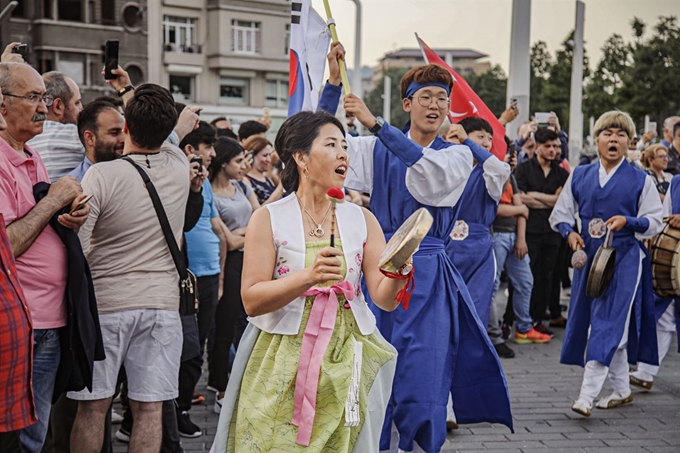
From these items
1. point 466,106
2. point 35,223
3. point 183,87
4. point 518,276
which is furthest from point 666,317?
point 183,87

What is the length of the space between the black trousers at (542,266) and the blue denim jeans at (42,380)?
7.26m

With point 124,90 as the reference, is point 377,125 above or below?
below

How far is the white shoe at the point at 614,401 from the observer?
6910mm

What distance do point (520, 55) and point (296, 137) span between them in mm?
8348

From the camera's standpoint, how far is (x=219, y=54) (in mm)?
53969

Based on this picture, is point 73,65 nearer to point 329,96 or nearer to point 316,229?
point 329,96

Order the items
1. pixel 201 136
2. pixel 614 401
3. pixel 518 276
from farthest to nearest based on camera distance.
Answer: pixel 518 276, pixel 614 401, pixel 201 136

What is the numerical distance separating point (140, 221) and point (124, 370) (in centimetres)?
84

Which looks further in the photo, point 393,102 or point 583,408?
point 393,102

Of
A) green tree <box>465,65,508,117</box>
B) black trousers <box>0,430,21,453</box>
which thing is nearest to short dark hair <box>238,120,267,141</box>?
black trousers <box>0,430,21,453</box>

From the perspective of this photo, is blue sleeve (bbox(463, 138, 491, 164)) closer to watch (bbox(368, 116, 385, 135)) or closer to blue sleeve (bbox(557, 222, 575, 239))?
watch (bbox(368, 116, 385, 135))

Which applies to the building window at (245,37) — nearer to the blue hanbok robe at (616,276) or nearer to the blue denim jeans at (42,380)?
the blue hanbok robe at (616,276)

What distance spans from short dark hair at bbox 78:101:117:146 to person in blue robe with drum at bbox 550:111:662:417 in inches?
144

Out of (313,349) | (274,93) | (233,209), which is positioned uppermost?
(274,93)
